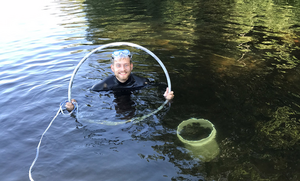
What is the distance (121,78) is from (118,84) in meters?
0.28

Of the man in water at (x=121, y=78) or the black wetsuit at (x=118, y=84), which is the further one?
the black wetsuit at (x=118, y=84)

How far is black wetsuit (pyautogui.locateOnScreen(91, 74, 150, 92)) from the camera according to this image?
243 inches

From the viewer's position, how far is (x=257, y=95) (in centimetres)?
549

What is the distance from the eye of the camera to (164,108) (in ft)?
17.4

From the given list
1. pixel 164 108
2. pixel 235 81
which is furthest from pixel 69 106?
pixel 235 81

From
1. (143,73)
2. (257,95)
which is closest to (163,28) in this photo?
(143,73)

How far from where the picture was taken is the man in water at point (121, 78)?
18.7 feet

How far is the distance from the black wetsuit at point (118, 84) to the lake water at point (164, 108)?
9.6 inches

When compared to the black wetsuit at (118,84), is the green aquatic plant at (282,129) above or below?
below

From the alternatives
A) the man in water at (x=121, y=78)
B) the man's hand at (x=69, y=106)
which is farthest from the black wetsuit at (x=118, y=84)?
the man's hand at (x=69, y=106)

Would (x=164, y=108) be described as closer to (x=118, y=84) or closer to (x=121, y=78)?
(x=121, y=78)

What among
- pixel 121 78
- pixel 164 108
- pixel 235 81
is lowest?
pixel 164 108

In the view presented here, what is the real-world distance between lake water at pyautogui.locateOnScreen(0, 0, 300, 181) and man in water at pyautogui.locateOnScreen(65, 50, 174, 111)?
10.6 inches

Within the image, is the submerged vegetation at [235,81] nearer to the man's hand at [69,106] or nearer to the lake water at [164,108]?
the lake water at [164,108]
